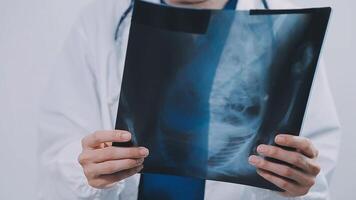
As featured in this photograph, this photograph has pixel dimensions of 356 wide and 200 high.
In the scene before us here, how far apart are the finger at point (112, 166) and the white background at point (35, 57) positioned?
0.39 metres

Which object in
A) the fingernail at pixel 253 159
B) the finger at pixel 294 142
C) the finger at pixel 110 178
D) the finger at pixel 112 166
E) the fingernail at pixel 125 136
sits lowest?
the finger at pixel 110 178

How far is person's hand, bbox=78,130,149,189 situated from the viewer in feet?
1.56

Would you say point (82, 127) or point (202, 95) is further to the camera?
point (82, 127)

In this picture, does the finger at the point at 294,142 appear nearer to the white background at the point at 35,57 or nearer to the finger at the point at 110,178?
the finger at the point at 110,178

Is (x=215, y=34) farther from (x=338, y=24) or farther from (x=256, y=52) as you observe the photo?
(x=338, y=24)

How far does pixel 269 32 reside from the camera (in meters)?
0.47

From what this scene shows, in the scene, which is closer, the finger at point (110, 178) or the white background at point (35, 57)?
the finger at point (110, 178)

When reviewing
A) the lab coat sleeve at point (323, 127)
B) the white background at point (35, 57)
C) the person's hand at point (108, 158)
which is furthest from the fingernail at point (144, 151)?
the white background at point (35, 57)

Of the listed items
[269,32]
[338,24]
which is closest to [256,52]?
[269,32]

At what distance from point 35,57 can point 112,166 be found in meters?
0.44

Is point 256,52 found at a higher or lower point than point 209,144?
higher

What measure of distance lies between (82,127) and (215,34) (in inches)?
10.5

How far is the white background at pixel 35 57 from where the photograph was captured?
33.4 inches

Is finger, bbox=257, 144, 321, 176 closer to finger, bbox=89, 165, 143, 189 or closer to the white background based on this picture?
finger, bbox=89, 165, 143, 189
